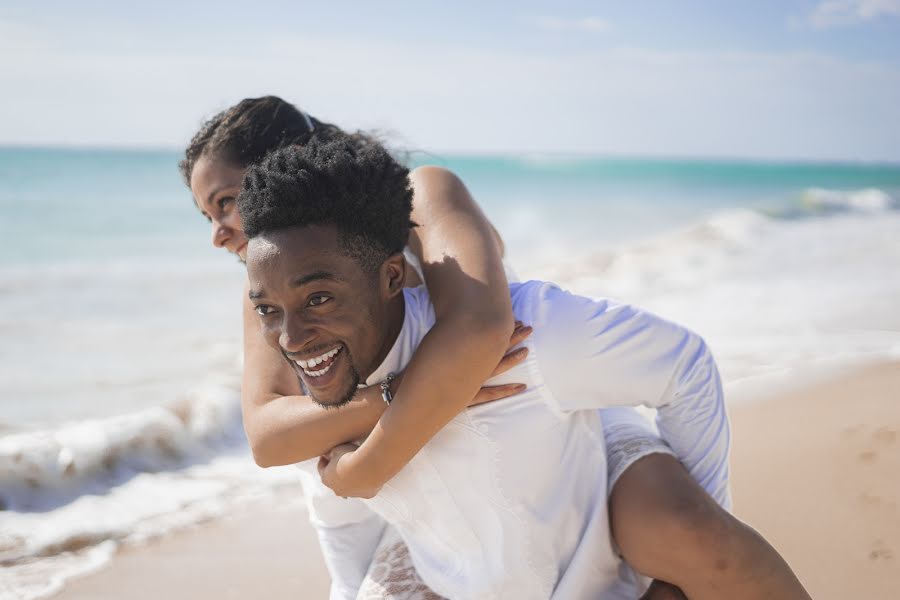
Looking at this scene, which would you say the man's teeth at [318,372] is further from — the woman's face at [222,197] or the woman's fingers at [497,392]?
the woman's face at [222,197]

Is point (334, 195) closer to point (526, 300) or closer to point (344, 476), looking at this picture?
point (526, 300)

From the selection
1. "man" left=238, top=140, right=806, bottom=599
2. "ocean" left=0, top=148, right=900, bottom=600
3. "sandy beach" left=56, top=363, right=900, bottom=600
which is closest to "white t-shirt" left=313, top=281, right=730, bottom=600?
"man" left=238, top=140, right=806, bottom=599

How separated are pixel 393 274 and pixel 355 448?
0.51m

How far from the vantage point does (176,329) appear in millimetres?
9031

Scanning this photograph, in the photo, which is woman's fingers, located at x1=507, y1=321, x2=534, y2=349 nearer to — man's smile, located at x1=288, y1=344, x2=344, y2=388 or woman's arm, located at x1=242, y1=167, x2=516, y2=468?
woman's arm, located at x1=242, y1=167, x2=516, y2=468

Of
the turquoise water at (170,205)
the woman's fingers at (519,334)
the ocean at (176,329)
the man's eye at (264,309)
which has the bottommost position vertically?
the turquoise water at (170,205)

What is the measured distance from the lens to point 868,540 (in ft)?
12.0

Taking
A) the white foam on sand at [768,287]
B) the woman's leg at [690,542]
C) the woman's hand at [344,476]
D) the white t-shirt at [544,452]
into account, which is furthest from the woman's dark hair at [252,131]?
the white foam on sand at [768,287]

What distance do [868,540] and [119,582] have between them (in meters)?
3.13

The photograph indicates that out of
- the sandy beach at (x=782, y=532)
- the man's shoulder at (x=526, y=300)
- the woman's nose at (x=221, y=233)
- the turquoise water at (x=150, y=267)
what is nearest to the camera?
the man's shoulder at (x=526, y=300)

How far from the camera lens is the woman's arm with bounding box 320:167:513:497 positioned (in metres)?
2.31

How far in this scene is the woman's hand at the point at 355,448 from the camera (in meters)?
2.41

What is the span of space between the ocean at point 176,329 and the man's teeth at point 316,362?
114cm

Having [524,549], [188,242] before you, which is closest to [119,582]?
[524,549]
